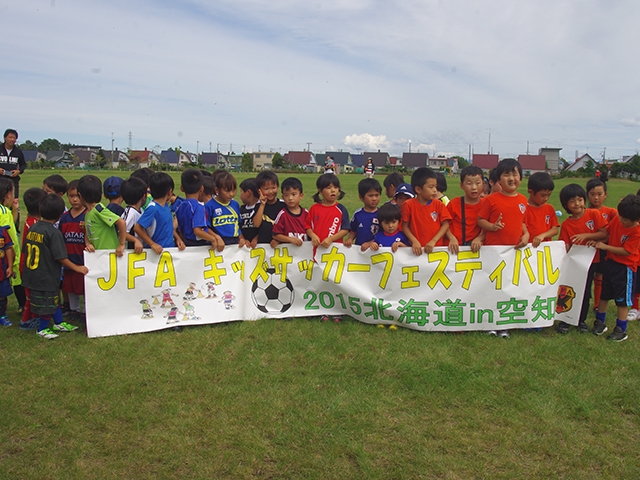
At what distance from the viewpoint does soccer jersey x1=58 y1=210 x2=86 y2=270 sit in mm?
5379

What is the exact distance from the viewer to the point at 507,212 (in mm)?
5211

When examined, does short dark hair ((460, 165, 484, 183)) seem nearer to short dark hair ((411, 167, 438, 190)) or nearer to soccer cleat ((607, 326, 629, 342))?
short dark hair ((411, 167, 438, 190))

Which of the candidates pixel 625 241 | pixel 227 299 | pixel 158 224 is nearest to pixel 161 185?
pixel 158 224

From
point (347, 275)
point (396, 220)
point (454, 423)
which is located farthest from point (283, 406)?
point (396, 220)

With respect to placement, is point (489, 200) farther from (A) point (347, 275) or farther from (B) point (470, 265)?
(A) point (347, 275)

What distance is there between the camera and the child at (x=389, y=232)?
5321mm

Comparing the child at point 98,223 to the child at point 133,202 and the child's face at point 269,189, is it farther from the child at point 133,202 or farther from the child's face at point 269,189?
the child's face at point 269,189

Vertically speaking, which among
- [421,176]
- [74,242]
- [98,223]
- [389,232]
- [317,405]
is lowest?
[317,405]

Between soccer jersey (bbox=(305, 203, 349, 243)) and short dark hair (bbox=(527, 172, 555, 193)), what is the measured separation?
2.25 m

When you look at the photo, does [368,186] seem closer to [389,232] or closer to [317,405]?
[389,232]

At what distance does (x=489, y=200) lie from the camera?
522 cm

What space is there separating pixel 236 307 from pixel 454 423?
9.69 feet

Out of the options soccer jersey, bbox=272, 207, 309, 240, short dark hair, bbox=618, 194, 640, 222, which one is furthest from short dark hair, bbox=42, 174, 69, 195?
short dark hair, bbox=618, 194, 640, 222

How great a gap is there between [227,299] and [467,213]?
3.06 metres
